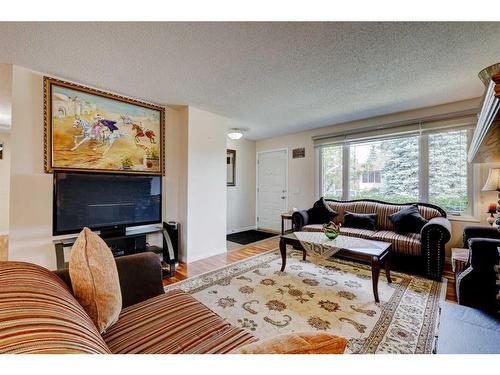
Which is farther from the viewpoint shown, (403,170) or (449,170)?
(403,170)

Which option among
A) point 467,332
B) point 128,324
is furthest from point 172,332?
point 467,332

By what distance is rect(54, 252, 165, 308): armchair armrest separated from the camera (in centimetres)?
139

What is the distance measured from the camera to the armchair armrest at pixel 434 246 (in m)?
2.54

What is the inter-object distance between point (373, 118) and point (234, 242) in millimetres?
3498

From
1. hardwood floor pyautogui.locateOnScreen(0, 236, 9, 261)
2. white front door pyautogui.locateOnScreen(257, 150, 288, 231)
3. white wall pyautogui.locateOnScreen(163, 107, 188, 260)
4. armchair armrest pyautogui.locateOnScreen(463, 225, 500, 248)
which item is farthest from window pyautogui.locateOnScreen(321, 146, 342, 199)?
hardwood floor pyautogui.locateOnScreen(0, 236, 9, 261)

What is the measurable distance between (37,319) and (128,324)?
0.68 metres

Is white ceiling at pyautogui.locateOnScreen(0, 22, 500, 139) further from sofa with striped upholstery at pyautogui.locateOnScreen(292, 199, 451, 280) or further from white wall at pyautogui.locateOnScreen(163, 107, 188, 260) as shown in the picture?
sofa with striped upholstery at pyautogui.locateOnScreen(292, 199, 451, 280)

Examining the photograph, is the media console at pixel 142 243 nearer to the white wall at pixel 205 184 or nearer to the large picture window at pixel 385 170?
the white wall at pixel 205 184

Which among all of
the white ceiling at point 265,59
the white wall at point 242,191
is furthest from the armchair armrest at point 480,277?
the white wall at point 242,191

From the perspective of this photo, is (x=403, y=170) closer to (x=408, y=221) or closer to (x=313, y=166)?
(x=408, y=221)

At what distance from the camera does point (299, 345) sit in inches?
20.3

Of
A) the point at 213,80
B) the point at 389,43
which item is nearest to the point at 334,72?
the point at 389,43

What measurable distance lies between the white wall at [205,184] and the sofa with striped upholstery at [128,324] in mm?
1796
